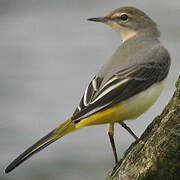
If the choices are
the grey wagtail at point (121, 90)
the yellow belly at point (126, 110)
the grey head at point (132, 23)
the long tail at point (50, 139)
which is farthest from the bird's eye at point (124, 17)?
the long tail at point (50, 139)

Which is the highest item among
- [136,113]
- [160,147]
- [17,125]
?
[160,147]

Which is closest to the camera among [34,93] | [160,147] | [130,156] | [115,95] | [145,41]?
[160,147]

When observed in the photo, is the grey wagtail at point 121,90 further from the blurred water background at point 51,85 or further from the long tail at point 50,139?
the blurred water background at point 51,85

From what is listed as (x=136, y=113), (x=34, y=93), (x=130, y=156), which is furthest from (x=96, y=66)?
(x=130, y=156)

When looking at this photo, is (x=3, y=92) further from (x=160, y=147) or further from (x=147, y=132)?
(x=160, y=147)

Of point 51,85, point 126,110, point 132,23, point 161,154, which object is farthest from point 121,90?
point 51,85

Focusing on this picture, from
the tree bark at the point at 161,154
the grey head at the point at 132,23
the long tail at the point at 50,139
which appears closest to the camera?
the tree bark at the point at 161,154

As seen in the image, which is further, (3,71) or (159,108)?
(3,71)

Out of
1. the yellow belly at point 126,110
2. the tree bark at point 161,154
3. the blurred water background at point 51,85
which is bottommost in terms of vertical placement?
the blurred water background at point 51,85

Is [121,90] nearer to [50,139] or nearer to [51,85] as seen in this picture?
[50,139]
